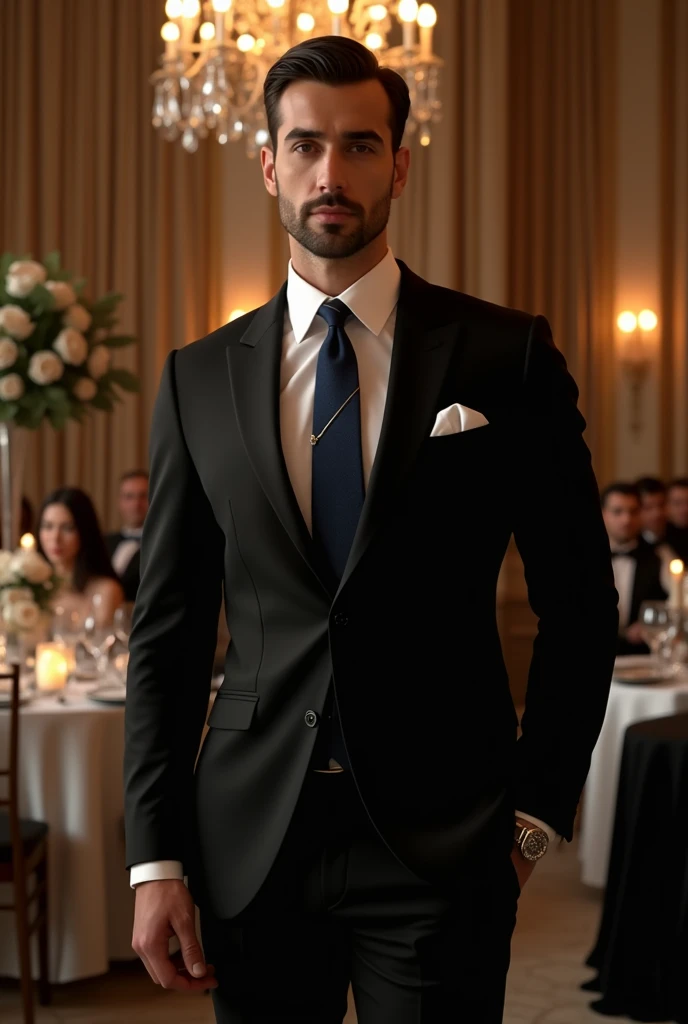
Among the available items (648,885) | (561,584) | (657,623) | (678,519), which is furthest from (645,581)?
(561,584)

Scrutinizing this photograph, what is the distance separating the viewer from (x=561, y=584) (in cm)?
167

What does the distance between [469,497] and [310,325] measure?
1.12 feet

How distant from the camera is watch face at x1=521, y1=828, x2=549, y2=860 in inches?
64.8

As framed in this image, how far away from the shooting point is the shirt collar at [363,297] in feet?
5.54

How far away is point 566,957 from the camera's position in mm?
4496

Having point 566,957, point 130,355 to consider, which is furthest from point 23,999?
point 130,355

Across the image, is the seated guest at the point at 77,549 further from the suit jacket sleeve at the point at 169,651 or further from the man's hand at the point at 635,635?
the suit jacket sleeve at the point at 169,651

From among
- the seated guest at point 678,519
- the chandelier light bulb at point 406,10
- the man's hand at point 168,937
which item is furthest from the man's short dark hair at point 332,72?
the seated guest at point 678,519

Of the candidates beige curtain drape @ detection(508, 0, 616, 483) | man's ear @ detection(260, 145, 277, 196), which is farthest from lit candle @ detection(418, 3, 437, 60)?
man's ear @ detection(260, 145, 277, 196)

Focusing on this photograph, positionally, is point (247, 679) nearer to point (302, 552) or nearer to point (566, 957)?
point (302, 552)

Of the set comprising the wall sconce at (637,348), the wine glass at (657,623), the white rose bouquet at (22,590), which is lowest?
the wine glass at (657,623)

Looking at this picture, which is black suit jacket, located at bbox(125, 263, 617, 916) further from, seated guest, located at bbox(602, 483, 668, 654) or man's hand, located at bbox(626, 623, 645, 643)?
seated guest, located at bbox(602, 483, 668, 654)

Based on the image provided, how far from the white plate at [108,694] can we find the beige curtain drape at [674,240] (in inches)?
216

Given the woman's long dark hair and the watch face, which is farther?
the woman's long dark hair
